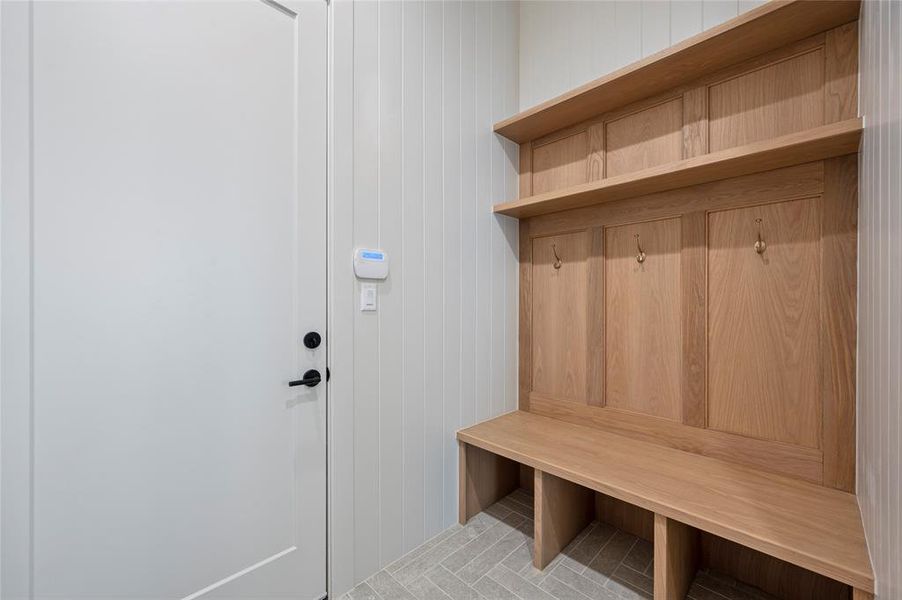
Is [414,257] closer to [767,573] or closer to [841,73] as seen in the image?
[841,73]

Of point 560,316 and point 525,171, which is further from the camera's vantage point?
point 525,171

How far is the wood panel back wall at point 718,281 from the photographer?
132 cm

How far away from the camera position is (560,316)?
206cm

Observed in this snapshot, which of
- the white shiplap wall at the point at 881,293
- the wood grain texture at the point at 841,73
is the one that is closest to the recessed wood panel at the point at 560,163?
the wood grain texture at the point at 841,73

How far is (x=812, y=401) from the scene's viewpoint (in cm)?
136

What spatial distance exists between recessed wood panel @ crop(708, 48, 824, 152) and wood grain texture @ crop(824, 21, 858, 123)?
0.02 metres

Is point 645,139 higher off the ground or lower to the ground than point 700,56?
lower

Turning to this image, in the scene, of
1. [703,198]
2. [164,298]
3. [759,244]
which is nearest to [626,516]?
[759,244]

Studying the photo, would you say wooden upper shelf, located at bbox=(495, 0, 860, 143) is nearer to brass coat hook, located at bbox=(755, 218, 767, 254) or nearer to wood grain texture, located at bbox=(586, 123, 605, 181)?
wood grain texture, located at bbox=(586, 123, 605, 181)

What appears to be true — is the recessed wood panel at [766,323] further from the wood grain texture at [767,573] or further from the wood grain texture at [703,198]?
the wood grain texture at [767,573]

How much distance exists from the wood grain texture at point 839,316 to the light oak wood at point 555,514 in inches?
36.1

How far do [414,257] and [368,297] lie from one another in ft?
1.00

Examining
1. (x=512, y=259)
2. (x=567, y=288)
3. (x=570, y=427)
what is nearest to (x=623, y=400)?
(x=570, y=427)

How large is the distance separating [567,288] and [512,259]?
37cm
